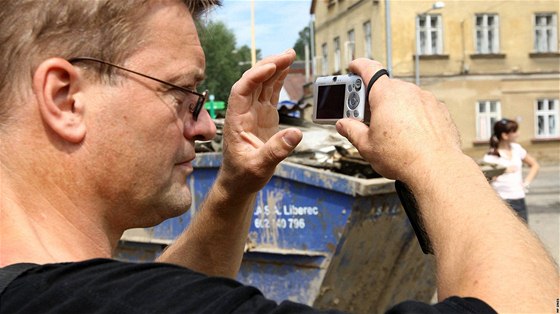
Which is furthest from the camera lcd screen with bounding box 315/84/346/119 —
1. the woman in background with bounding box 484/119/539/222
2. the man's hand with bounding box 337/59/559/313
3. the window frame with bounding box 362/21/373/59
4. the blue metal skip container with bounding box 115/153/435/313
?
the window frame with bounding box 362/21/373/59

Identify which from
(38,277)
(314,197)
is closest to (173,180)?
(38,277)

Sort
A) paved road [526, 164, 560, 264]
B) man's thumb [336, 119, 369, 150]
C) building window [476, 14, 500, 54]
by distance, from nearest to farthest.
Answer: man's thumb [336, 119, 369, 150] → paved road [526, 164, 560, 264] → building window [476, 14, 500, 54]

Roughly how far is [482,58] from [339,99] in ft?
107

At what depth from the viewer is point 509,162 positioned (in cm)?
872

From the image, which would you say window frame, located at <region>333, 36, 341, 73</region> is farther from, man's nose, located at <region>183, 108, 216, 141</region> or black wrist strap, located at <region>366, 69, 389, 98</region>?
black wrist strap, located at <region>366, 69, 389, 98</region>

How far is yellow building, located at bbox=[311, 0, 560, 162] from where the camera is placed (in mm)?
33062

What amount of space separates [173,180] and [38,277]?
0.58m

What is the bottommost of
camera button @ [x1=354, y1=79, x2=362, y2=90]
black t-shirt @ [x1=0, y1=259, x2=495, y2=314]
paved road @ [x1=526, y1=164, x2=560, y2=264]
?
paved road @ [x1=526, y1=164, x2=560, y2=264]

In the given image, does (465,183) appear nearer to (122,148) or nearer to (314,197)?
(122,148)

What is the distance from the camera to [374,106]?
1.73m

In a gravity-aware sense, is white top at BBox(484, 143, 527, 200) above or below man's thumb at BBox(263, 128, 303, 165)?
below

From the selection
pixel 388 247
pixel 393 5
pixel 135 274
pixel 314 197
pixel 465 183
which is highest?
pixel 393 5

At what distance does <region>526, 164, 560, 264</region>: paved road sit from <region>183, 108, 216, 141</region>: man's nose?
6251 millimetres

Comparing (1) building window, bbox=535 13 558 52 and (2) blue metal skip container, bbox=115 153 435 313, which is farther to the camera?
(1) building window, bbox=535 13 558 52
